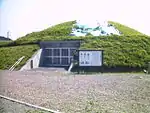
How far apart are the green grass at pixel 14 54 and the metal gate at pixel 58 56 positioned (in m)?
1.29

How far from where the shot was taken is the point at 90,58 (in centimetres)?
1838

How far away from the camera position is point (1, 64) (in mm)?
24578

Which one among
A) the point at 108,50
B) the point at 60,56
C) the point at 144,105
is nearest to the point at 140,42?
the point at 108,50

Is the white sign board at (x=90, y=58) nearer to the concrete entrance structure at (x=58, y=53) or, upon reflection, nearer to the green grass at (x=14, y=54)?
the concrete entrance structure at (x=58, y=53)

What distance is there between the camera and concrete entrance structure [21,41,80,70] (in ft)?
81.1

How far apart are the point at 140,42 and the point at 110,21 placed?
867cm

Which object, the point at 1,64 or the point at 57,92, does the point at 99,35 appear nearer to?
the point at 1,64

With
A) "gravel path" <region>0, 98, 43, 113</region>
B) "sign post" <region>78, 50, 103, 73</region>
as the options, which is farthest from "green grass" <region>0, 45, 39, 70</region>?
"gravel path" <region>0, 98, 43, 113</region>

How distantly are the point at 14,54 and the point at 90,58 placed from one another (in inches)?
386

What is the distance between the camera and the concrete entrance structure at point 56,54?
81.1 ft

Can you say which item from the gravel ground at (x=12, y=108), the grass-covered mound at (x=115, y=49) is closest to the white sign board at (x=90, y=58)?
the grass-covered mound at (x=115, y=49)

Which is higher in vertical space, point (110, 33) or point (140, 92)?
point (110, 33)

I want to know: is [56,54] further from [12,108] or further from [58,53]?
[12,108]

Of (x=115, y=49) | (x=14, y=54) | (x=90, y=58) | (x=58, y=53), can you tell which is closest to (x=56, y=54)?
(x=58, y=53)
